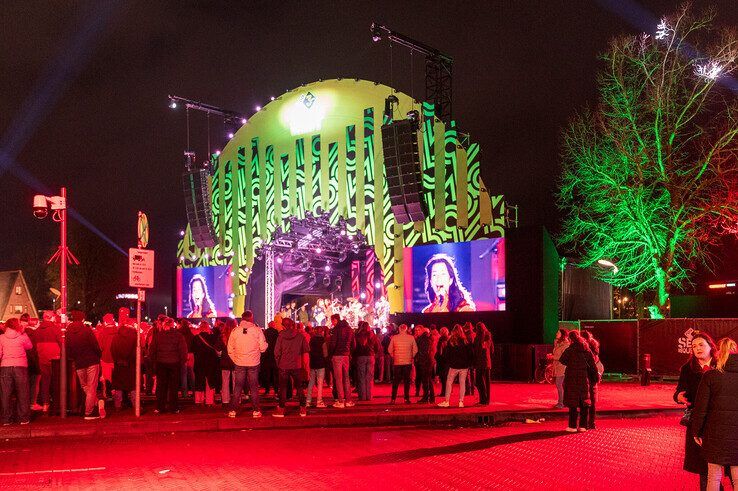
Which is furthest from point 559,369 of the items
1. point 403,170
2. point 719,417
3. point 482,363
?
point 403,170

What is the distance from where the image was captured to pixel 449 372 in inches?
571

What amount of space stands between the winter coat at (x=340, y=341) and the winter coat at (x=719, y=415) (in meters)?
9.31

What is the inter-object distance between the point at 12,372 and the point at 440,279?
1657 cm

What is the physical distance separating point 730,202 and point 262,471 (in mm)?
21838

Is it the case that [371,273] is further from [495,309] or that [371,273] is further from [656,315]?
[656,315]

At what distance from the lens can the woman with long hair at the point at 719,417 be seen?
5602 millimetres

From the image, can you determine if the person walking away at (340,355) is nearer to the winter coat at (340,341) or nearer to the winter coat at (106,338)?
the winter coat at (340,341)

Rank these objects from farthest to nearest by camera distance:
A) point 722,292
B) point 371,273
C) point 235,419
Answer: point 722,292, point 371,273, point 235,419

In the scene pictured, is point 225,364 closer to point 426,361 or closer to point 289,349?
point 289,349

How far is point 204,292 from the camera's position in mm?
37844

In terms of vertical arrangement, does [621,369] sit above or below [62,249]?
below

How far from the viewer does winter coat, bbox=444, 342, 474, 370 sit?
14344 millimetres

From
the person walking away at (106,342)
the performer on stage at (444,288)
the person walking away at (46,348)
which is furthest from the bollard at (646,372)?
the person walking away at (46,348)

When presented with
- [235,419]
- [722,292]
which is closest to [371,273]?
[722,292]
